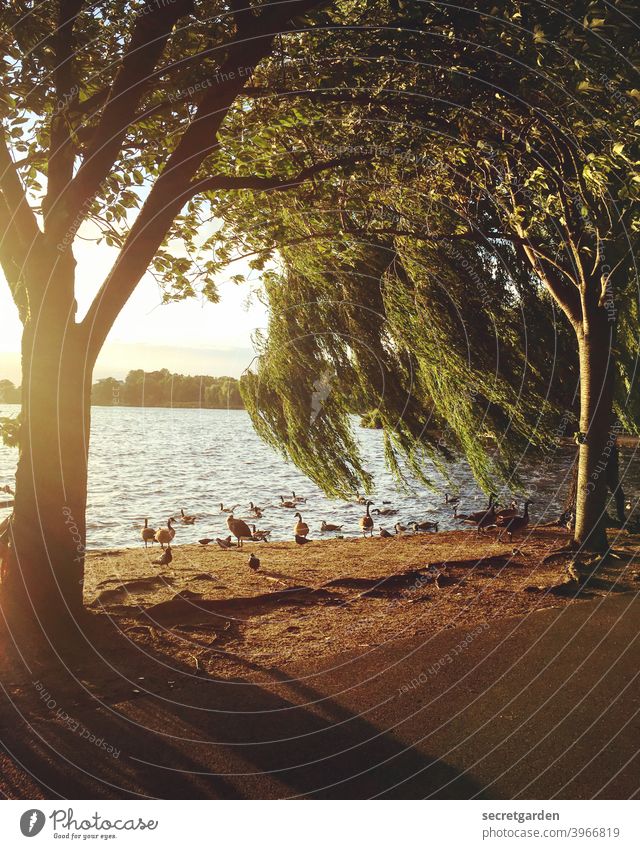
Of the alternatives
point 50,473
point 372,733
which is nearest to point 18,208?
point 50,473

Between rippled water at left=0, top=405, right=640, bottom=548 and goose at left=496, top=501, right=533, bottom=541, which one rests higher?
goose at left=496, top=501, right=533, bottom=541

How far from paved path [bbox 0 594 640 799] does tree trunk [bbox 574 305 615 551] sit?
4.20 metres

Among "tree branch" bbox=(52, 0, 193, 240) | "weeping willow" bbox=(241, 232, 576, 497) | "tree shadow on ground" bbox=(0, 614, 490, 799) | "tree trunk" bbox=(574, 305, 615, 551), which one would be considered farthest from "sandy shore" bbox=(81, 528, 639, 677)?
"tree branch" bbox=(52, 0, 193, 240)

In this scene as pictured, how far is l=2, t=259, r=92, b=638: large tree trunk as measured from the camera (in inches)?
262

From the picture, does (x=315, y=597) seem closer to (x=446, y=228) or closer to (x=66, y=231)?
(x=66, y=231)

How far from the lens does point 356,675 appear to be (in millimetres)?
5488

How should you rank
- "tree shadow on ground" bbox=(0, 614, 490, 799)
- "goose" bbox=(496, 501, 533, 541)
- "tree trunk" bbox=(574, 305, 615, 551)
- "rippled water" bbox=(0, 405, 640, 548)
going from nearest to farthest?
"tree shadow on ground" bbox=(0, 614, 490, 799)
"tree trunk" bbox=(574, 305, 615, 551)
"goose" bbox=(496, 501, 533, 541)
"rippled water" bbox=(0, 405, 640, 548)

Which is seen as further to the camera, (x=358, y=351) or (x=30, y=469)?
(x=358, y=351)

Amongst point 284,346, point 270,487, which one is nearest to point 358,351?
point 284,346

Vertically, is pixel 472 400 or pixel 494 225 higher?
pixel 494 225

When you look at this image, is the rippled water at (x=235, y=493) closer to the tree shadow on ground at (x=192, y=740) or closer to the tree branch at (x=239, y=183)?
the tree branch at (x=239, y=183)

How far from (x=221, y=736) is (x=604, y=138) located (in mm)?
7318

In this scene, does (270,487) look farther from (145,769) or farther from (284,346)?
(145,769)

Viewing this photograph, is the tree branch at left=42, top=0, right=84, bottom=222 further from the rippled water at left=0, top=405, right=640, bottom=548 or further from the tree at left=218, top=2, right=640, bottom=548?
the rippled water at left=0, top=405, right=640, bottom=548
